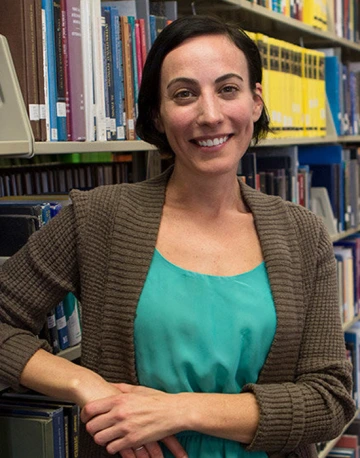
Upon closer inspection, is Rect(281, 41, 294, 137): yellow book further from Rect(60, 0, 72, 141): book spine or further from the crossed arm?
the crossed arm

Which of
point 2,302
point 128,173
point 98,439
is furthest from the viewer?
point 128,173

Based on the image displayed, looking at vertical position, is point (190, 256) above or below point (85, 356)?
above

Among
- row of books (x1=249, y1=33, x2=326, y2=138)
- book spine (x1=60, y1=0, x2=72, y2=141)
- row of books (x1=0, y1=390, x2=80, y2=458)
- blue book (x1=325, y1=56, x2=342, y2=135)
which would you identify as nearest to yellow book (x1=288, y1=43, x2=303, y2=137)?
row of books (x1=249, y1=33, x2=326, y2=138)

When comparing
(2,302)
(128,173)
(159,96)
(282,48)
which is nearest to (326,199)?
(282,48)

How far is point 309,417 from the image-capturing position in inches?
50.8

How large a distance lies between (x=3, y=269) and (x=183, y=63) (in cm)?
45

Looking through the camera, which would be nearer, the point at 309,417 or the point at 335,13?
the point at 309,417

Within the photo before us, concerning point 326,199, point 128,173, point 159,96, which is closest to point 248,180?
point 128,173

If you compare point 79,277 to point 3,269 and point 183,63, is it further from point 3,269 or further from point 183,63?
point 183,63

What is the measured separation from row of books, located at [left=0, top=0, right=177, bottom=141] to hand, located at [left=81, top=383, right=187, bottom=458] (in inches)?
21.2

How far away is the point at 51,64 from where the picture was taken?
5.04 feet

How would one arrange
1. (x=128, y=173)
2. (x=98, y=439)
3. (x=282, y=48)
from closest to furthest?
(x=98, y=439)
(x=128, y=173)
(x=282, y=48)

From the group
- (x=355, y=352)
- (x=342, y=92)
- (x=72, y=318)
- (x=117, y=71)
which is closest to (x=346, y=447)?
(x=355, y=352)

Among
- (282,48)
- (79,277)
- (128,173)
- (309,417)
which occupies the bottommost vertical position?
(309,417)
